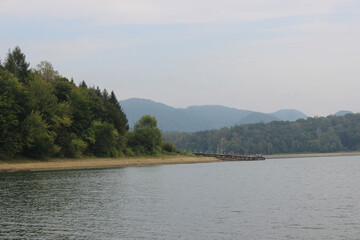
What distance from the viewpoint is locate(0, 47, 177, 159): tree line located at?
8075 centimetres

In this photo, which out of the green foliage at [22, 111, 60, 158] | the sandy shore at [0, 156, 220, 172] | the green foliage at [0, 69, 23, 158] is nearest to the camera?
the green foliage at [0, 69, 23, 158]

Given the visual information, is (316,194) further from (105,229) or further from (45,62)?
(45,62)

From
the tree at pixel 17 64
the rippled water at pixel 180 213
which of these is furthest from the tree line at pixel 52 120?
the rippled water at pixel 180 213

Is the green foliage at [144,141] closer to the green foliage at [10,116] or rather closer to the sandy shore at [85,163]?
the sandy shore at [85,163]

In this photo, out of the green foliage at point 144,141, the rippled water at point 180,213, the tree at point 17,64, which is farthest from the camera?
the green foliage at point 144,141

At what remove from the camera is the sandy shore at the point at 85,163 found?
262 ft

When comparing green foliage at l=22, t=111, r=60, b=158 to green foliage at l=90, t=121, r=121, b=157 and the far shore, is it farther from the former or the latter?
green foliage at l=90, t=121, r=121, b=157

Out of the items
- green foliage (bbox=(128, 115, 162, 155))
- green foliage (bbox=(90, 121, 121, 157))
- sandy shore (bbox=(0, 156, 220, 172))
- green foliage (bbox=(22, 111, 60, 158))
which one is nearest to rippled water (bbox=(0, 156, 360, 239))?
sandy shore (bbox=(0, 156, 220, 172))

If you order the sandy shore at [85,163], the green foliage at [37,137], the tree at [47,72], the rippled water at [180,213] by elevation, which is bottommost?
the rippled water at [180,213]

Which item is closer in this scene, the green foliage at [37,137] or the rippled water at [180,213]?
the rippled water at [180,213]

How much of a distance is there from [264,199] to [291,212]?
7566 mm

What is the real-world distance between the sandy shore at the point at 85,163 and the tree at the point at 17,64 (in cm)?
2572

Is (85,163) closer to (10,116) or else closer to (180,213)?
(10,116)

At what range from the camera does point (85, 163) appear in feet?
322
